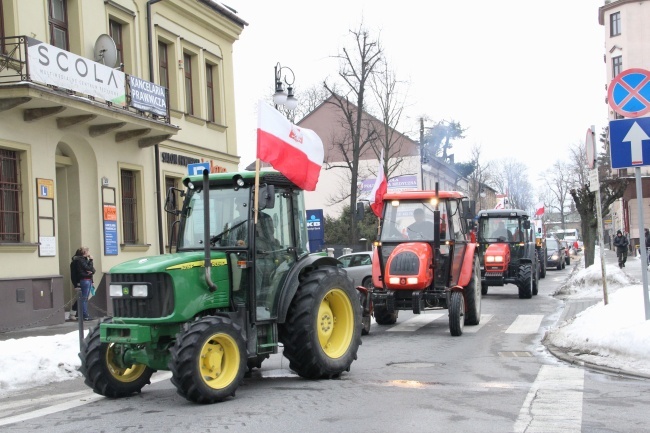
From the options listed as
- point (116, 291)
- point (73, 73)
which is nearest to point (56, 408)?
point (116, 291)

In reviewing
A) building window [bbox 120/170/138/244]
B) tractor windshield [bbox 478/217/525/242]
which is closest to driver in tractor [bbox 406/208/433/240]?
building window [bbox 120/170/138/244]

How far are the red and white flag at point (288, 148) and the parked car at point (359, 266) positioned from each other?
1144 cm

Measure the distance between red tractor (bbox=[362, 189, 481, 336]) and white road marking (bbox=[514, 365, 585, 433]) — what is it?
4.14 meters

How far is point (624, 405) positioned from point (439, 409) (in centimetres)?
163

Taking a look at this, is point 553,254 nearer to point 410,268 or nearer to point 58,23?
point 410,268

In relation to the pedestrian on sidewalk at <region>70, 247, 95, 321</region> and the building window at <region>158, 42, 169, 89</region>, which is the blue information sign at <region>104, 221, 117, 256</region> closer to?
the pedestrian on sidewalk at <region>70, 247, 95, 321</region>

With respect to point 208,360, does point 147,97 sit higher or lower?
higher

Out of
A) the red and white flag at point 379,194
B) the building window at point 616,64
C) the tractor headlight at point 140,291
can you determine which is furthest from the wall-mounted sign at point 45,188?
the building window at point 616,64

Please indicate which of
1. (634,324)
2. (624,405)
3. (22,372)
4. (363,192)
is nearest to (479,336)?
(634,324)

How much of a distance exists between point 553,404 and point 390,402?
1448mm

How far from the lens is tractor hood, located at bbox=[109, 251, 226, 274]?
722 cm

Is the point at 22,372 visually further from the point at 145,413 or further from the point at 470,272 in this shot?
the point at 470,272

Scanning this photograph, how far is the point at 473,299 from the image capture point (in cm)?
1437

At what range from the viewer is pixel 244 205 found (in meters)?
8.13
